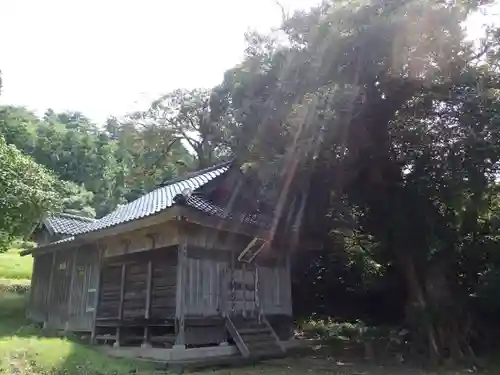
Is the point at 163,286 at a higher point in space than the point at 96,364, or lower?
higher

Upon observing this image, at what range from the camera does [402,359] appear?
12438 mm

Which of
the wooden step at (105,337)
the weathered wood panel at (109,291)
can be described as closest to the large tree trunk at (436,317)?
the weathered wood panel at (109,291)

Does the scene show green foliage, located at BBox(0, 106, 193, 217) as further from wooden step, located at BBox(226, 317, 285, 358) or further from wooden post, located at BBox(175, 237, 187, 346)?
wooden post, located at BBox(175, 237, 187, 346)

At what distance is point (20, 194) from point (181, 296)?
807 cm

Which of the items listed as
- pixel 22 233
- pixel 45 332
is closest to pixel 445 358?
pixel 45 332

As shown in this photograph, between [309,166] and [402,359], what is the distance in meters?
5.95

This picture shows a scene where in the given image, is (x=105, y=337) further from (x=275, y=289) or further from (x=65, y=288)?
(x=275, y=289)

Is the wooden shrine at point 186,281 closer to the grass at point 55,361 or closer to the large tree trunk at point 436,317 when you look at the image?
the grass at point 55,361

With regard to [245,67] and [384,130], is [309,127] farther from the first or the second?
[245,67]

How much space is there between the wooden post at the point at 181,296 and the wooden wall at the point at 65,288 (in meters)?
4.09

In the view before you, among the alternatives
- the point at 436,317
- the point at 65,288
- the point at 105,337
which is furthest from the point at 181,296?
the point at 65,288

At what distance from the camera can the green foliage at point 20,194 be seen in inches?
600

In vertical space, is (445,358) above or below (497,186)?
below

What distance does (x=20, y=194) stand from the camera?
15438mm
